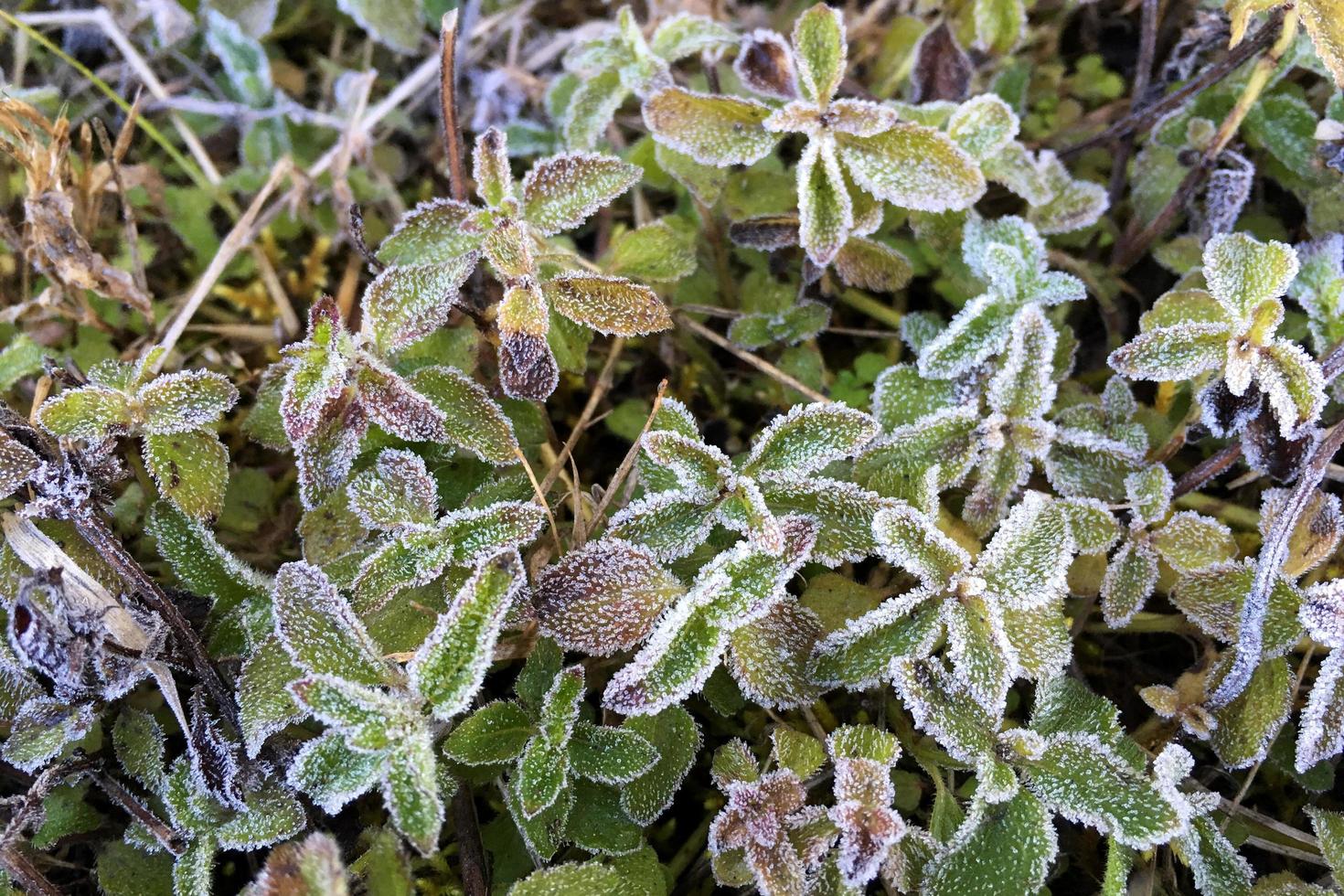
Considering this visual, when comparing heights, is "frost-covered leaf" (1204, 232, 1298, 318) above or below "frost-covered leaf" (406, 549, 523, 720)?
above

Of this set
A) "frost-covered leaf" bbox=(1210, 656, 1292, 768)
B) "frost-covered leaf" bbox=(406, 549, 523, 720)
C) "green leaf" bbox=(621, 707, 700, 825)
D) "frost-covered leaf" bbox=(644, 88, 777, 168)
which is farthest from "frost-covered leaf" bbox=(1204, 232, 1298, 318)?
"frost-covered leaf" bbox=(406, 549, 523, 720)

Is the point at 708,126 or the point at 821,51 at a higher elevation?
the point at 821,51

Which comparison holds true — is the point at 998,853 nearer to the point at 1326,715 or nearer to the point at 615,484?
the point at 1326,715

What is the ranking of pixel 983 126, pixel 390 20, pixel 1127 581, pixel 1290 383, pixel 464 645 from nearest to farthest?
pixel 464 645
pixel 1290 383
pixel 1127 581
pixel 983 126
pixel 390 20

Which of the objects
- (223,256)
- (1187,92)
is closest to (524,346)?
(223,256)

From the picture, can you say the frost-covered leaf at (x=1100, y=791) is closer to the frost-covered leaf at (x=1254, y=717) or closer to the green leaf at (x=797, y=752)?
the frost-covered leaf at (x=1254, y=717)

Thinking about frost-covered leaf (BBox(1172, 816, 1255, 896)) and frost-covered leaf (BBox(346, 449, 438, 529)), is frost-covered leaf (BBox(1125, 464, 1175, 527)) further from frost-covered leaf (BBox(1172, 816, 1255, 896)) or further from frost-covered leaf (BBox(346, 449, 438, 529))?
frost-covered leaf (BBox(346, 449, 438, 529))
